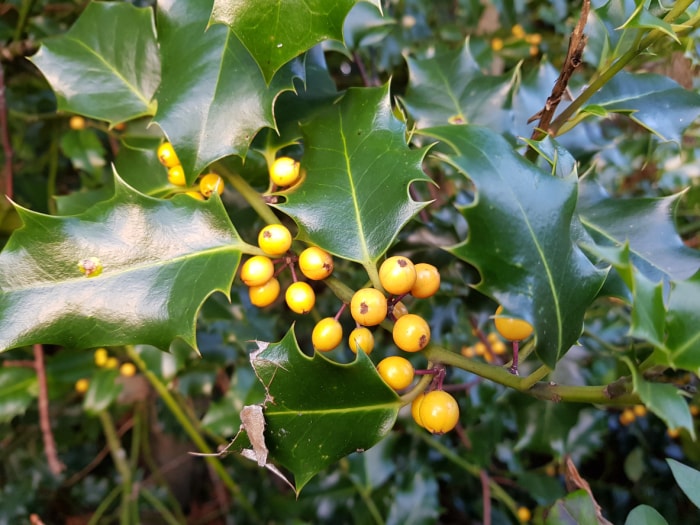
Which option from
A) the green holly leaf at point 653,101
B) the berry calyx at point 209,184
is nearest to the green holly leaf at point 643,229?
the green holly leaf at point 653,101

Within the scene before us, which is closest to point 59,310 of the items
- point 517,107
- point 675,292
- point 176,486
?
point 675,292

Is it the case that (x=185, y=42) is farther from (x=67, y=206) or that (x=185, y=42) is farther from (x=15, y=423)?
(x=15, y=423)

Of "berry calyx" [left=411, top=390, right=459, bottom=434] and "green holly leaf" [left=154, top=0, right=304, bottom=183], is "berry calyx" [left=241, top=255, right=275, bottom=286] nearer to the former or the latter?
"green holly leaf" [left=154, top=0, right=304, bottom=183]

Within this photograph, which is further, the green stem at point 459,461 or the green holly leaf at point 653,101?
the green stem at point 459,461

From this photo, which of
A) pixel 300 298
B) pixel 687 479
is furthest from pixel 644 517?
pixel 300 298

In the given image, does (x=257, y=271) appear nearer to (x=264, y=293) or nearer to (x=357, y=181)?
(x=264, y=293)

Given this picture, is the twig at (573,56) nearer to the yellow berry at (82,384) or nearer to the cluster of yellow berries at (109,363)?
the cluster of yellow berries at (109,363)
